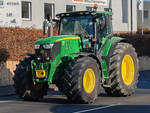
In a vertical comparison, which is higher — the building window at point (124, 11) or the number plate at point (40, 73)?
the building window at point (124, 11)

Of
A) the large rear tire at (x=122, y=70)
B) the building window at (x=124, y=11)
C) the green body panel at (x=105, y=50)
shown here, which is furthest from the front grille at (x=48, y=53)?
the building window at (x=124, y=11)

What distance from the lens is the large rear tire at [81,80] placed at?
46.1 ft

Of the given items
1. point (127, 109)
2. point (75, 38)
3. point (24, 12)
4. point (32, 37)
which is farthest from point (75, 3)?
point (127, 109)

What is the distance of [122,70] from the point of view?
1656 cm

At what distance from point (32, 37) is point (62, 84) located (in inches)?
364

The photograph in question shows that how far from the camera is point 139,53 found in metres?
31.2

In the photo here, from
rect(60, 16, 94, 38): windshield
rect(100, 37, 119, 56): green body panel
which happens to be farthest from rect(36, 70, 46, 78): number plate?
rect(100, 37, 119, 56): green body panel

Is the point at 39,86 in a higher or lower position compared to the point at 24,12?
lower

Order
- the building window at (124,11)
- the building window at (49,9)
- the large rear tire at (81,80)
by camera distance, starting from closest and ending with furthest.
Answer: the large rear tire at (81,80) → the building window at (49,9) → the building window at (124,11)

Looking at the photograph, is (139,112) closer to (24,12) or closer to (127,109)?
(127,109)

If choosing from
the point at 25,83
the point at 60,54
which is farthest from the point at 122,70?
the point at 25,83

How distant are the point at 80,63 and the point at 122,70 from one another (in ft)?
8.80

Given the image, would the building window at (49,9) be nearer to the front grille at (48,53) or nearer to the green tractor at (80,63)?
the green tractor at (80,63)

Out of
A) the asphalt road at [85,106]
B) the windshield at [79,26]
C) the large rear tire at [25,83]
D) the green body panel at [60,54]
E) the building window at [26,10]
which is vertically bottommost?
the asphalt road at [85,106]
